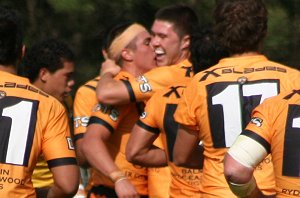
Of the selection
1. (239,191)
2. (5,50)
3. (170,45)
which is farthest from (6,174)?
(170,45)

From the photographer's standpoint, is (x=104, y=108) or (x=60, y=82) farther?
(x=60, y=82)

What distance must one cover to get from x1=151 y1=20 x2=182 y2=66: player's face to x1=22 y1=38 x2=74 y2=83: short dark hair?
0.55 metres

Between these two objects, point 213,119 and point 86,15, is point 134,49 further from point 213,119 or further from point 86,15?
point 86,15

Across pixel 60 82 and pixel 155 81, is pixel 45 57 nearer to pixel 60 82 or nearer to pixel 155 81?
pixel 60 82

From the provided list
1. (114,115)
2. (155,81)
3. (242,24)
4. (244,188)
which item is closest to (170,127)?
(155,81)

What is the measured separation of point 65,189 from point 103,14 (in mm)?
5016

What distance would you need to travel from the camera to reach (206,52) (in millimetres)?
6711

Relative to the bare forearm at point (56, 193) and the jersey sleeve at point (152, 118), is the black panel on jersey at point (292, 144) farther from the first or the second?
the jersey sleeve at point (152, 118)

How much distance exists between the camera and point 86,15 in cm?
1073

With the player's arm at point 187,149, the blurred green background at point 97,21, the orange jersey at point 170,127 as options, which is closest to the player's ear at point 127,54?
the orange jersey at point 170,127

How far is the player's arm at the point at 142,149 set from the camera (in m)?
7.05

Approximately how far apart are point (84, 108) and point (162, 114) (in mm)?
1167

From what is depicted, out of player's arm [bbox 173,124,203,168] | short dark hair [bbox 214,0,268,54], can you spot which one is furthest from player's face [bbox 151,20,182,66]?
short dark hair [bbox 214,0,268,54]

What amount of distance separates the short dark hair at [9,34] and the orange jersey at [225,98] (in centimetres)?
97
